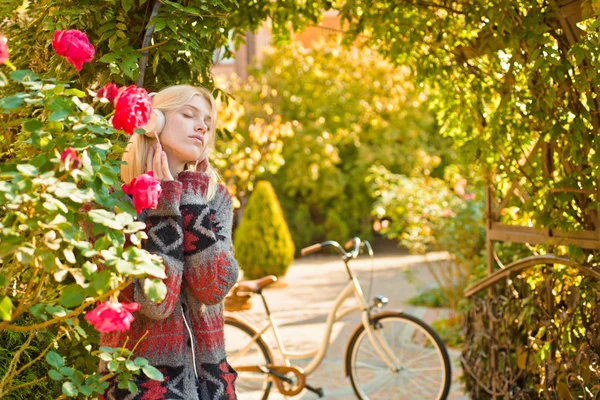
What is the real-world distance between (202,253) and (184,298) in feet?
0.58

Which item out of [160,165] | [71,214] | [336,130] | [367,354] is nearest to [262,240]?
[336,130]

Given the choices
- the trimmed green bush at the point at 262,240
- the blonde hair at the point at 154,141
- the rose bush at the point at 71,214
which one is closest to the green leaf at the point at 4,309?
the rose bush at the point at 71,214

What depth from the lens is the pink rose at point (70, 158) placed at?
1.98 meters

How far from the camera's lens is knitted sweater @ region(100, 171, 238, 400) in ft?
8.67

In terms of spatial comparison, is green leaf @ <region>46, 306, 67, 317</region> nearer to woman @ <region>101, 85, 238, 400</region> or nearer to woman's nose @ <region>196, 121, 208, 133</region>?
woman @ <region>101, 85, 238, 400</region>

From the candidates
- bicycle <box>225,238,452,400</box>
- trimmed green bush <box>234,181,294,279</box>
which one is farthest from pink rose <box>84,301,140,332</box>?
trimmed green bush <box>234,181,294,279</box>

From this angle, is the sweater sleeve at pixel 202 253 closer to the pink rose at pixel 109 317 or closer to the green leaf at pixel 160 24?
the green leaf at pixel 160 24

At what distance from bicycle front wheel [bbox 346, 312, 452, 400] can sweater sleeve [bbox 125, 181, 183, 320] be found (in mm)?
2600

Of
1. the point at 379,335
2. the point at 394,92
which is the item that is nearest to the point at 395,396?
the point at 379,335

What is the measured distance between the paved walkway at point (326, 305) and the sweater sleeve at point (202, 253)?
2769 mm

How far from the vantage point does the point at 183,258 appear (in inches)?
106

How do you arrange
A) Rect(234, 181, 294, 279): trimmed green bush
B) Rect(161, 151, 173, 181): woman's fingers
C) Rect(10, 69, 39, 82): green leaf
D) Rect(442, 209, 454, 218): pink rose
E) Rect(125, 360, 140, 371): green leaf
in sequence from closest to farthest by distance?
Rect(10, 69, 39, 82): green leaf < Rect(125, 360, 140, 371): green leaf < Rect(161, 151, 173, 181): woman's fingers < Rect(442, 209, 454, 218): pink rose < Rect(234, 181, 294, 279): trimmed green bush

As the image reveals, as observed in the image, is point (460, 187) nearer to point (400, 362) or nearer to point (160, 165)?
point (400, 362)

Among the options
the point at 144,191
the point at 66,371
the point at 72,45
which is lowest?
the point at 66,371
